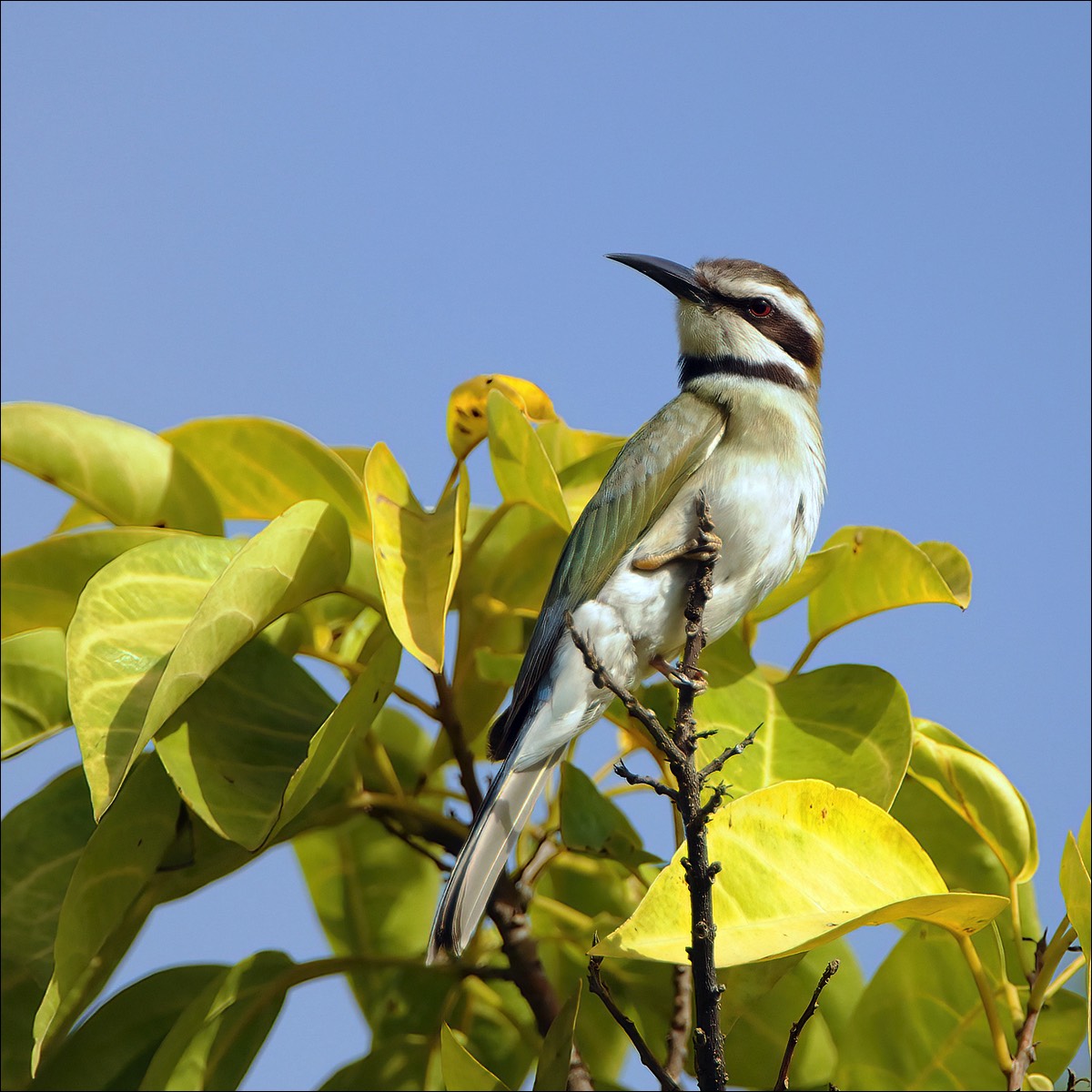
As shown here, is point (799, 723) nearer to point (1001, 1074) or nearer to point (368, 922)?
point (1001, 1074)

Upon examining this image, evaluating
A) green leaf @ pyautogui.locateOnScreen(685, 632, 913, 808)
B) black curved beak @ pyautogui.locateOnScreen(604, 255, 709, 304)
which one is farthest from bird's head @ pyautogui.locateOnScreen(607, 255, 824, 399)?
green leaf @ pyautogui.locateOnScreen(685, 632, 913, 808)

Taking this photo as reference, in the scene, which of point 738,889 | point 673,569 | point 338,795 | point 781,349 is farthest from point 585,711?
point 781,349

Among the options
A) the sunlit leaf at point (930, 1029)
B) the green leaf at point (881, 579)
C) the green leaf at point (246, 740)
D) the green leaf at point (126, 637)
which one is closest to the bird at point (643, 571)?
the green leaf at point (881, 579)

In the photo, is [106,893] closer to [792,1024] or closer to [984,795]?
[792,1024]

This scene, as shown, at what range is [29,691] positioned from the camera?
9.32 feet

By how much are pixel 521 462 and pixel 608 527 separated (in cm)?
29

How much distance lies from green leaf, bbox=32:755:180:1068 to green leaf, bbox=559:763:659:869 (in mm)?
864

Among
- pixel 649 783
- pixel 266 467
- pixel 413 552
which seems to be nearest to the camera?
pixel 649 783

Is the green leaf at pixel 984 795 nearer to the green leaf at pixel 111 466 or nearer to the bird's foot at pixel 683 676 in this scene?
the bird's foot at pixel 683 676

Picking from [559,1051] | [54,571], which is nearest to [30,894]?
[54,571]

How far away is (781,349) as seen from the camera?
3811 mm

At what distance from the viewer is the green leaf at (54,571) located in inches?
115

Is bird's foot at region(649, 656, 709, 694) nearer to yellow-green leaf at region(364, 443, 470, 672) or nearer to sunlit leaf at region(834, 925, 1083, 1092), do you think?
yellow-green leaf at region(364, 443, 470, 672)

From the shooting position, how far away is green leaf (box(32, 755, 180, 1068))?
244cm
